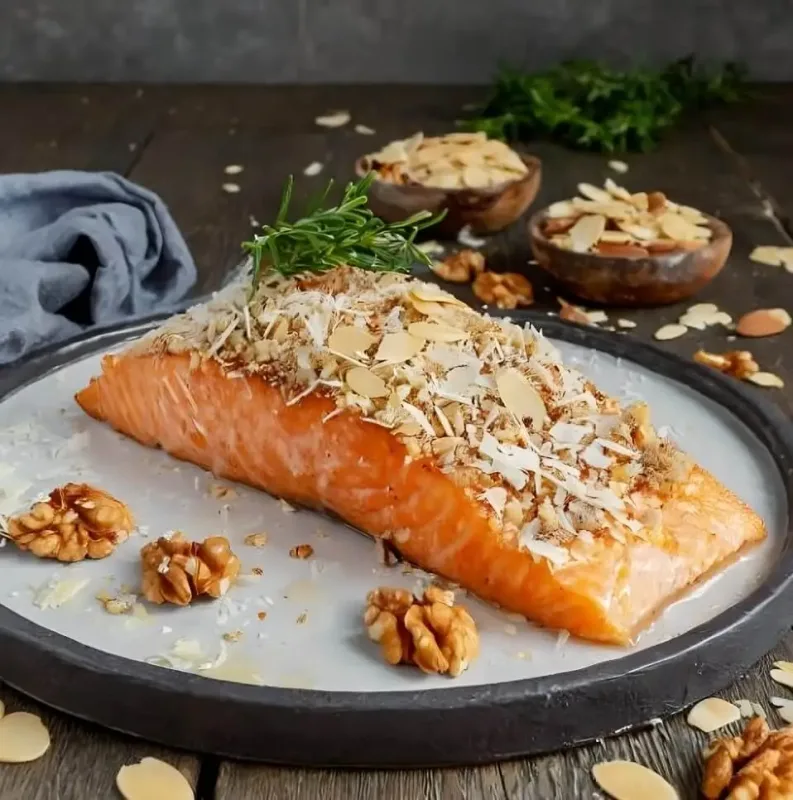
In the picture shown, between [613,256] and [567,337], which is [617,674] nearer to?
[567,337]

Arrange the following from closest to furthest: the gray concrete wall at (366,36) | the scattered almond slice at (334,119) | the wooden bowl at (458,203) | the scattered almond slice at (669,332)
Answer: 1. the scattered almond slice at (669,332)
2. the wooden bowl at (458,203)
3. the scattered almond slice at (334,119)
4. the gray concrete wall at (366,36)

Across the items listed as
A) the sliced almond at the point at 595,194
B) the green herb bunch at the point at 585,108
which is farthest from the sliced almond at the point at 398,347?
the green herb bunch at the point at 585,108

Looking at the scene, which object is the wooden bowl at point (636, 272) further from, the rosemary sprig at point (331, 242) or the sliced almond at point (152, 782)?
the sliced almond at point (152, 782)

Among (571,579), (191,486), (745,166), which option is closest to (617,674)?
(571,579)

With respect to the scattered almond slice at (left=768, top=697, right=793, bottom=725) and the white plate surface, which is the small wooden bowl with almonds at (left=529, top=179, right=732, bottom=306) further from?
the scattered almond slice at (left=768, top=697, right=793, bottom=725)

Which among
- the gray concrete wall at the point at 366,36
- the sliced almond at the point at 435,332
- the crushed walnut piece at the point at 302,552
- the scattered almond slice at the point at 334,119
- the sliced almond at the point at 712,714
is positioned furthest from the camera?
the gray concrete wall at the point at 366,36

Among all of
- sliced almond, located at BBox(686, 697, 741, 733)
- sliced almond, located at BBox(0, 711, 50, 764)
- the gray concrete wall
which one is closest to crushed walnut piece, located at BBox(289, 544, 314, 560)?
sliced almond, located at BBox(0, 711, 50, 764)

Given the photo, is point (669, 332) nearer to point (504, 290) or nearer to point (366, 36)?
point (504, 290)
